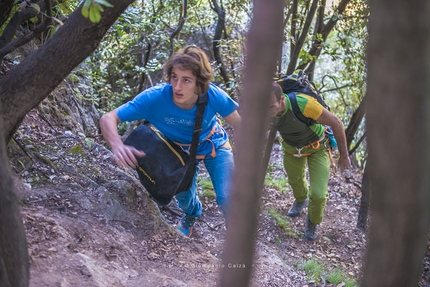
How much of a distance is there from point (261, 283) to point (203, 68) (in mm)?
2072

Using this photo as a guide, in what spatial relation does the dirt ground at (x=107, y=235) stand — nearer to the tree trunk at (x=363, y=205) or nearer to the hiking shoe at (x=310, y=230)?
the hiking shoe at (x=310, y=230)

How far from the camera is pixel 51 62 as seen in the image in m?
2.93

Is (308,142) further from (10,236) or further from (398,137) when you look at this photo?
(398,137)

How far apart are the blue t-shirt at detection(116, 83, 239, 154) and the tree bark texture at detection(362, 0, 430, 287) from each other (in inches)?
110

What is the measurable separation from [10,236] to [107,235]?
6.26 ft

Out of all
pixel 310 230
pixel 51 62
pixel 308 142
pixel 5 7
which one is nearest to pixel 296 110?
pixel 308 142

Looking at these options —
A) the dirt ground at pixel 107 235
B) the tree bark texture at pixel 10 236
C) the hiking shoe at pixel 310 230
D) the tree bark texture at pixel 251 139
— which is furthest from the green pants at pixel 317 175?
the tree bark texture at pixel 251 139

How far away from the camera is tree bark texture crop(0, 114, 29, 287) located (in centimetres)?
196

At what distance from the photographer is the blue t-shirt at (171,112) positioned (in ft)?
13.3

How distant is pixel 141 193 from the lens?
4711mm

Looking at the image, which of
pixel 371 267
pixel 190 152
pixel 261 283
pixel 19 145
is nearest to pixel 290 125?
pixel 190 152

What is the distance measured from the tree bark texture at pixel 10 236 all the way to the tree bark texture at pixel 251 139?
3.70 ft

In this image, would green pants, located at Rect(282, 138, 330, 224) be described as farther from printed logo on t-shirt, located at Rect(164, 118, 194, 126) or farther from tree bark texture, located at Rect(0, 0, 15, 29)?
tree bark texture, located at Rect(0, 0, 15, 29)

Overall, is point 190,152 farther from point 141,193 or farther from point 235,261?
point 235,261
